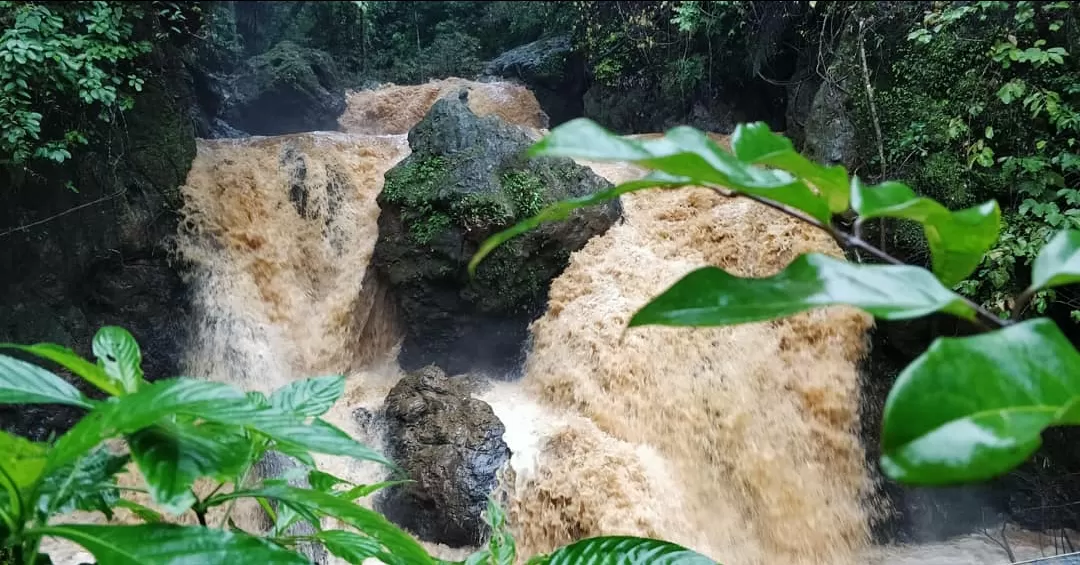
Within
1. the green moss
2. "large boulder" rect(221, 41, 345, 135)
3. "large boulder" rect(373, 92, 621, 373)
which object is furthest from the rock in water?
"large boulder" rect(221, 41, 345, 135)

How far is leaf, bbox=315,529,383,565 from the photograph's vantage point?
79 cm

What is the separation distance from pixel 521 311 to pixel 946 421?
5.42 metres

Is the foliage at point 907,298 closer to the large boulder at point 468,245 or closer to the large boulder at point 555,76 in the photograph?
the large boulder at point 468,245

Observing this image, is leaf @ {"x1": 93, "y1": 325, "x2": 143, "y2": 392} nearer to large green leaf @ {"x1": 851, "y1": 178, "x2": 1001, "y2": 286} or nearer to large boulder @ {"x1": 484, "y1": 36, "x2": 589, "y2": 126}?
large green leaf @ {"x1": 851, "y1": 178, "x2": 1001, "y2": 286}

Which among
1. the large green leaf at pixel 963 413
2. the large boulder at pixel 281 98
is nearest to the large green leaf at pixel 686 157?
the large green leaf at pixel 963 413

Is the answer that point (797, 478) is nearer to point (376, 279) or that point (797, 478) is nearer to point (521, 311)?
point (521, 311)

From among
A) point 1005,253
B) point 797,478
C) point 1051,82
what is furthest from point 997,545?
point 1051,82

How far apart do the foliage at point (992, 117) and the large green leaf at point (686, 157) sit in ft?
13.2

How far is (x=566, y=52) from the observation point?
1032 centimetres

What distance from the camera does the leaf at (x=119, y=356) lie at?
27.9 inches

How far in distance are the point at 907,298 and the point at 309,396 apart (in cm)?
73

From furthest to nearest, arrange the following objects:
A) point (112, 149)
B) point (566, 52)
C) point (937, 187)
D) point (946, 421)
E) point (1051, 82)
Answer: point (566, 52) → point (112, 149) → point (937, 187) → point (1051, 82) → point (946, 421)

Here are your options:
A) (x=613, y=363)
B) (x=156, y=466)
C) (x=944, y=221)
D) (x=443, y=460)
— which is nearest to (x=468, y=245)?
(x=613, y=363)

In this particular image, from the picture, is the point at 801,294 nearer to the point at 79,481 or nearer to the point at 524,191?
the point at 79,481
